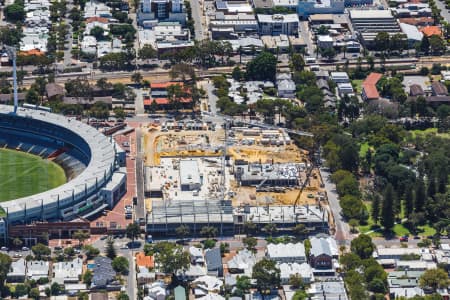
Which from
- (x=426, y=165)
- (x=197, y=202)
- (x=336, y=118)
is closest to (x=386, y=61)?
(x=336, y=118)

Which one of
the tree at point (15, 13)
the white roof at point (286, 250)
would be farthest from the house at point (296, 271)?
the tree at point (15, 13)

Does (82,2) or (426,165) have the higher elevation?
(82,2)

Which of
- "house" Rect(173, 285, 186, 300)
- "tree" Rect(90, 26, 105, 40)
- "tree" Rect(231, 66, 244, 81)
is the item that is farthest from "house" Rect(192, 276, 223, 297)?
"tree" Rect(90, 26, 105, 40)

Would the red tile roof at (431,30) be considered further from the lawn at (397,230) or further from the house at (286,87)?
the lawn at (397,230)

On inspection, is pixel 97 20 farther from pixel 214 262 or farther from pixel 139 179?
pixel 214 262

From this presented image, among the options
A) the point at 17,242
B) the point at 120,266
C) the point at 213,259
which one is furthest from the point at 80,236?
the point at 213,259

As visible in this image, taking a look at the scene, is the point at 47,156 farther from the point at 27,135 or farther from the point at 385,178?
the point at 385,178

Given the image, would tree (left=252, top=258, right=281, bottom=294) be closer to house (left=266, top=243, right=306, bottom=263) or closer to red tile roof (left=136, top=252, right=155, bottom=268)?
house (left=266, top=243, right=306, bottom=263)
